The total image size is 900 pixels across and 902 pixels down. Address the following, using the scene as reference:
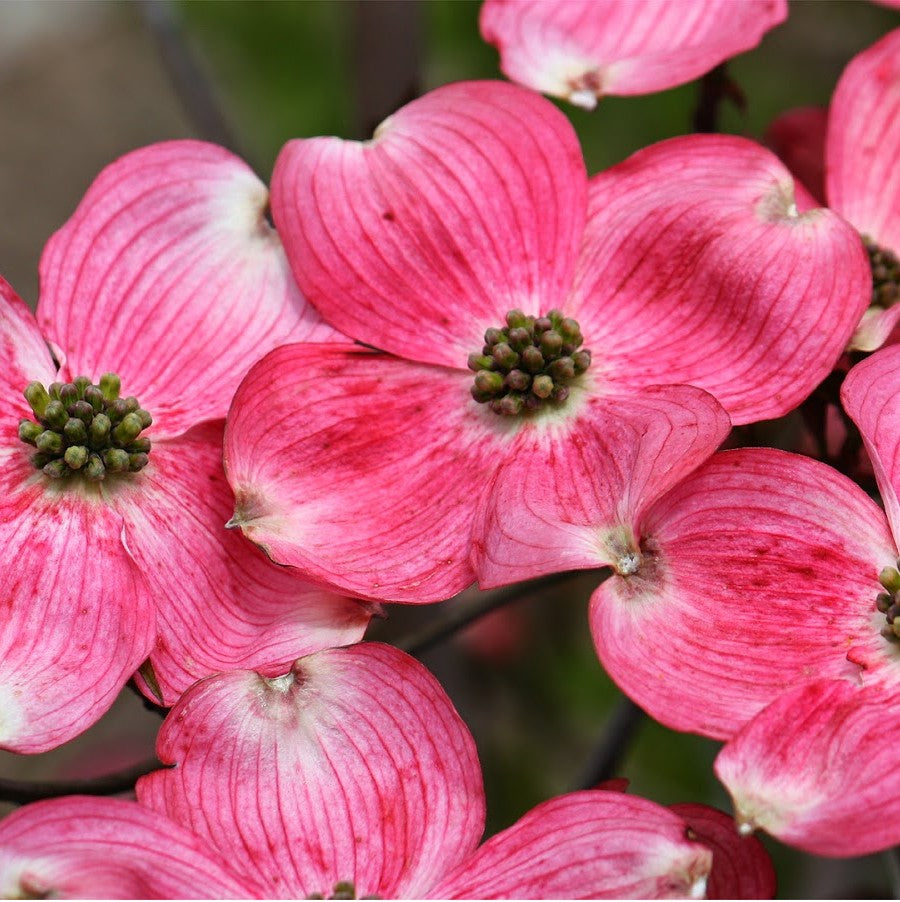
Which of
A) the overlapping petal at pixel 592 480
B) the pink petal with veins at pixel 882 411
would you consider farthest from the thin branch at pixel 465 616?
the pink petal with veins at pixel 882 411

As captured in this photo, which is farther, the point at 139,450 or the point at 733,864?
the point at 139,450

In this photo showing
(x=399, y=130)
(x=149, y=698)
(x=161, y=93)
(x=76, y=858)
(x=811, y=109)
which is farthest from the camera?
(x=161, y=93)

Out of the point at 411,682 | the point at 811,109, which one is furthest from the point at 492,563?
the point at 811,109

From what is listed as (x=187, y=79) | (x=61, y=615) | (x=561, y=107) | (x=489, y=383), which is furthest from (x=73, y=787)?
(x=561, y=107)

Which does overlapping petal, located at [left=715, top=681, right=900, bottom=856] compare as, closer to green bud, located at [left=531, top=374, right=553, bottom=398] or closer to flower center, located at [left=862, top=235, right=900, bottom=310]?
green bud, located at [left=531, top=374, right=553, bottom=398]

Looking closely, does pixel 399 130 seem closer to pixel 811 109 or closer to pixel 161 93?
pixel 811 109

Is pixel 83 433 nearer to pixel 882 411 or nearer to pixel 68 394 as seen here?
pixel 68 394
